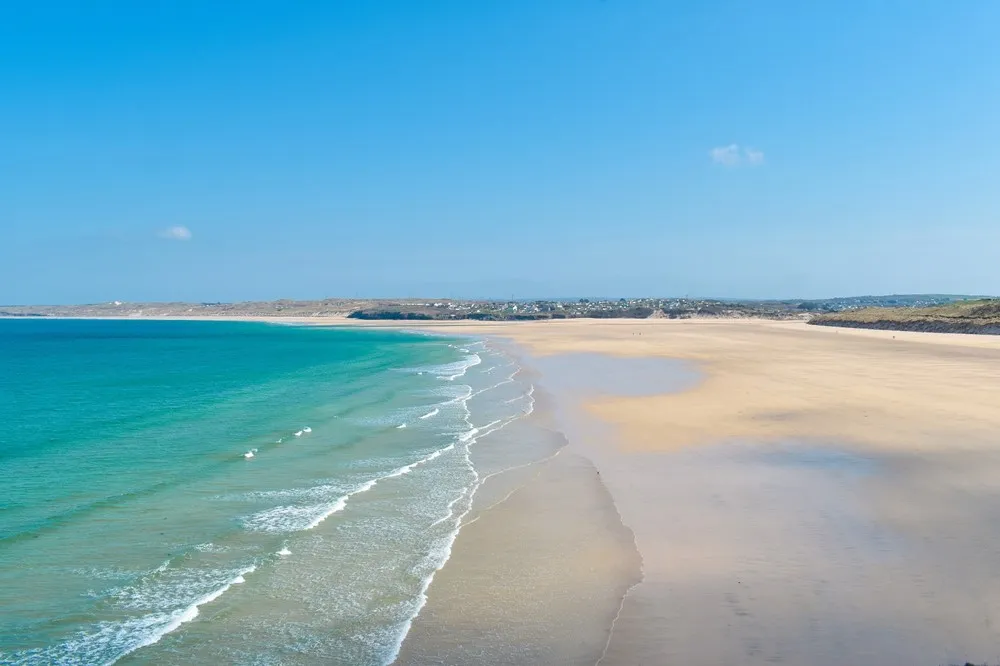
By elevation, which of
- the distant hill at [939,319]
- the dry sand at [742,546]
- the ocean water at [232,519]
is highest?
the distant hill at [939,319]

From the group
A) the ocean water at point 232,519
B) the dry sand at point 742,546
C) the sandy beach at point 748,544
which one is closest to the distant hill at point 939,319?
the sandy beach at point 748,544

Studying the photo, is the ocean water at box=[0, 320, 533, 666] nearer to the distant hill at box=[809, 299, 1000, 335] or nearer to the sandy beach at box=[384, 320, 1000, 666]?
the sandy beach at box=[384, 320, 1000, 666]

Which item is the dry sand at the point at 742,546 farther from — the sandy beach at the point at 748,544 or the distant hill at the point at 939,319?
the distant hill at the point at 939,319

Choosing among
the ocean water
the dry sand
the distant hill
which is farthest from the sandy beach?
the distant hill

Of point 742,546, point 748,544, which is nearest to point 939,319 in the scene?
point 748,544

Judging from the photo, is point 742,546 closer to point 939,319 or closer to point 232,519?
point 232,519

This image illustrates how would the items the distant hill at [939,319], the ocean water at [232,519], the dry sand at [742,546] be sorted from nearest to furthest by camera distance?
the dry sand at [742,546] → the ocean water at [232,519] → the distant hill at [939,319]
